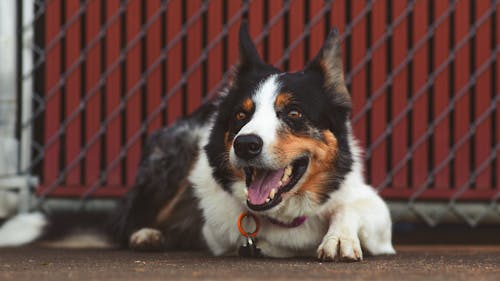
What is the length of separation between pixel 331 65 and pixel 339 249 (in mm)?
780

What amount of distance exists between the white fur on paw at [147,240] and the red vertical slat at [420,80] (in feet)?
4.74

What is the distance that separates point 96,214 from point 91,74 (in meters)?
0.76

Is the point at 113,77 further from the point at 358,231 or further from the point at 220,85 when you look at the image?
the point at 358,231

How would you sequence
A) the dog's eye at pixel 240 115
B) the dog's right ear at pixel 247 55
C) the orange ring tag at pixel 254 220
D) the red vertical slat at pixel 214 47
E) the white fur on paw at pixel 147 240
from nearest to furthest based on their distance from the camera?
the dog's eye at pixel 240 115, the orange ring tag at pixel 254 220, the dog's right ear at pixel 247 55, the white fur on paw at pixel 147 240, the red vertical slat at pixel 214 47

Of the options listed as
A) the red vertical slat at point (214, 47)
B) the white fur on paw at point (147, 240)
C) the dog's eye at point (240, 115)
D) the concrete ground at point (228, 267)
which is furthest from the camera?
the red vertical slat at point (214, 47)

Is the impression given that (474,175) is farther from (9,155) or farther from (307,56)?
(9,155)

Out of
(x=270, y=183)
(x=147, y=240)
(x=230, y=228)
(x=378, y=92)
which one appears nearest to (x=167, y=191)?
(x=147, y=240)

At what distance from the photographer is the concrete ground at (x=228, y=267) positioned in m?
2.56

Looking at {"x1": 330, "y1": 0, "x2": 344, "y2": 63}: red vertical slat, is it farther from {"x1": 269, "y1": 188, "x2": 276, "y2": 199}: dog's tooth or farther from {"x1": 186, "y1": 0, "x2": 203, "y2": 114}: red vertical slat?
{"x1": 269, "y1": 188, "x2": 276, "y2": 199}: dog's tooth

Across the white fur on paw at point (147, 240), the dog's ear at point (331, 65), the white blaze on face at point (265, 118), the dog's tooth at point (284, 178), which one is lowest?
the white fur on paw at point (147, 240)

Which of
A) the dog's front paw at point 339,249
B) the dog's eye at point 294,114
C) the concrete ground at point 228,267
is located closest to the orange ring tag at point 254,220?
the concrete ground at point 228,267

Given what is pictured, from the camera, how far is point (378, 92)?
14.3 ft

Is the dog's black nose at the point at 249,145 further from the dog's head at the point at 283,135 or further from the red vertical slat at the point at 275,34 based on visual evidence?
the red vertical slat at the point at 275,34

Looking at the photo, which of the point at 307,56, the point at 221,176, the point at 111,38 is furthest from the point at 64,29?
the point at 221,176
